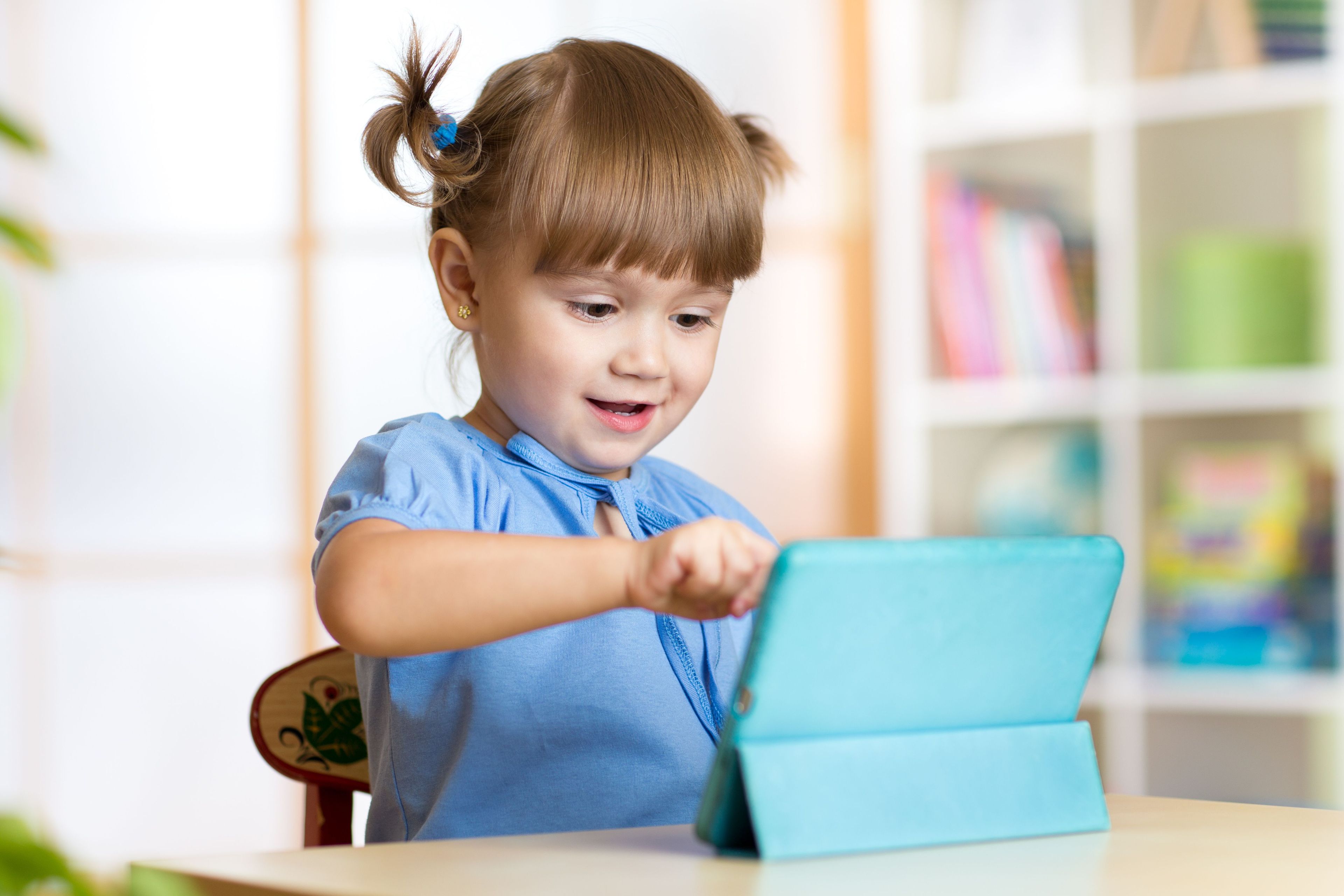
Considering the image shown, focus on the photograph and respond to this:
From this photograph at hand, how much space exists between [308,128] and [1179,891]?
97.4 inches

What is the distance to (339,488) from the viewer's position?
886 mm

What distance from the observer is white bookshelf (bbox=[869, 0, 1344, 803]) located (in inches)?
86.1

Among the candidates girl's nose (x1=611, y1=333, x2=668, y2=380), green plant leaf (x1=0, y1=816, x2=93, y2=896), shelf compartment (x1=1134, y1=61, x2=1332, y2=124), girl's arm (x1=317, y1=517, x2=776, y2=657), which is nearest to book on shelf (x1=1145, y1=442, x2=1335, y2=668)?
shelf compartment (x1=1134, y1=61, x2=1332, y2=124)

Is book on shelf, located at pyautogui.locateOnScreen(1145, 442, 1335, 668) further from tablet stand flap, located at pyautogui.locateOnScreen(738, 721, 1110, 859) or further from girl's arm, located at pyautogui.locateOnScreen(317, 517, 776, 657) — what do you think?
girl's arm, located at pyautogui.locateOnScreen(317, 517, 776, 657)

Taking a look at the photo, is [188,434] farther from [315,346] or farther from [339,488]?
Result: [339,488]

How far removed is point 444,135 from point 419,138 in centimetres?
Result: 2

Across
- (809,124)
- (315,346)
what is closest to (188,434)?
(315,346)

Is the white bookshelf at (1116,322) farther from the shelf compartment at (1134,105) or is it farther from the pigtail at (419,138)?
the pigtail at (419,138)

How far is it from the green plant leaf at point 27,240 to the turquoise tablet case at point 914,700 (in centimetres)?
34

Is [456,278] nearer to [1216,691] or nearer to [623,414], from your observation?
[623,414]

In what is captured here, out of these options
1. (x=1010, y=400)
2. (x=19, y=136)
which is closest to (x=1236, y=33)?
(x=1010, y=400)

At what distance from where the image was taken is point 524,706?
0.94 m

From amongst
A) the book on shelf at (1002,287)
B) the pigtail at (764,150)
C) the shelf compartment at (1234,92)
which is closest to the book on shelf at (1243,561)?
the book on shelf at (1002,287)

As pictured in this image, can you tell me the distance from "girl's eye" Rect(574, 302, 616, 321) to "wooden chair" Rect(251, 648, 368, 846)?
1.12ft
